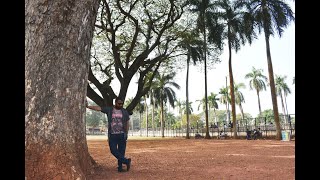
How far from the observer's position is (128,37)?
20125 millimetres

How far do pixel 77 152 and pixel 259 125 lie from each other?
24.5m

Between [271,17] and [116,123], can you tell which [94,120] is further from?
[116,123]

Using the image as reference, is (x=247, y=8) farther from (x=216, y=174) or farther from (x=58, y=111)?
(x=58, y=111)

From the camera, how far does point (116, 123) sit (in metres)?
6.14

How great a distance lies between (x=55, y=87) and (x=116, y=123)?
2051 millimetres

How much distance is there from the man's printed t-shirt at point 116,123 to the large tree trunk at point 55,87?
1.18m

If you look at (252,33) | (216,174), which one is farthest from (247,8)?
(216,174)

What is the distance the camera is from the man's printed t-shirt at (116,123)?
6.13m

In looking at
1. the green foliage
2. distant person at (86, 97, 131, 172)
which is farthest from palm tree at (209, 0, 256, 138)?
the green foliage

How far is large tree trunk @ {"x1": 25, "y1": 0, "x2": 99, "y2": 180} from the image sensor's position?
4.14 metres

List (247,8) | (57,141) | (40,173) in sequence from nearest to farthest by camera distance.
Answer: (40,173) < (57,141) < (247,8)

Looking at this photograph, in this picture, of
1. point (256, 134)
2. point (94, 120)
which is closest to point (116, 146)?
point (256, 134)

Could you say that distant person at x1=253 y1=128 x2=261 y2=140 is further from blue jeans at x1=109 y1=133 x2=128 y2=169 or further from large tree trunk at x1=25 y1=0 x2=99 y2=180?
large tree trunk at x1=25 y1=0 x2=99 y2=180

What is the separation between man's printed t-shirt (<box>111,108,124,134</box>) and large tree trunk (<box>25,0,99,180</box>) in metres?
1.18
